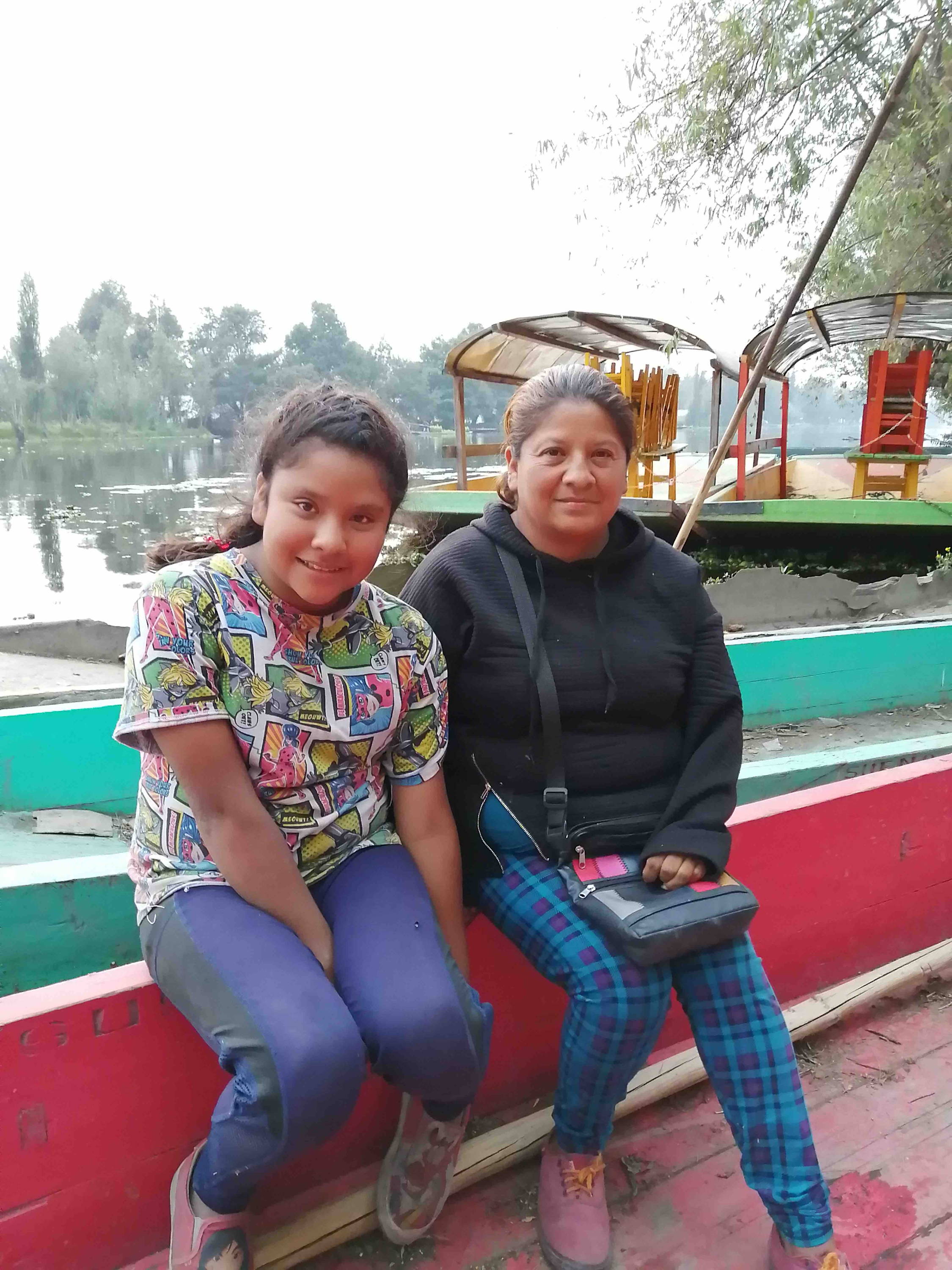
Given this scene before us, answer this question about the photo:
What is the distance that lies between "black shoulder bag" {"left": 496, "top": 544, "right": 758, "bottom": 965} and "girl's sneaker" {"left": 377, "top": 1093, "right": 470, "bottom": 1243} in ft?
1.14

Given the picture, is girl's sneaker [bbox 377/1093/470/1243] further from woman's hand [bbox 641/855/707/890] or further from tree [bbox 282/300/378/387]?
tree [bbox 282/300/378/387]

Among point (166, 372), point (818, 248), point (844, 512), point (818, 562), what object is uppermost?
point (166, 372)

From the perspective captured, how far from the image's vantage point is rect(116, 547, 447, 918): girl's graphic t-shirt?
3.52ft

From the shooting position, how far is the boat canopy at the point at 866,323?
5.83 metres

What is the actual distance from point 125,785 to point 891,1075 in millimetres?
1967

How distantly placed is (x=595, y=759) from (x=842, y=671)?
2429 millimetres

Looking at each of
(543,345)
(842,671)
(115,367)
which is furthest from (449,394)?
(115,367)

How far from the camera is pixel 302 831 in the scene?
45.8 inches

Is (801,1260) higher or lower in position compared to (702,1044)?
lower

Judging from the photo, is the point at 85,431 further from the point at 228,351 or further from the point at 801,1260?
the point at 801,1260

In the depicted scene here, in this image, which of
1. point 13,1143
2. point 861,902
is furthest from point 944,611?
point 13,1143

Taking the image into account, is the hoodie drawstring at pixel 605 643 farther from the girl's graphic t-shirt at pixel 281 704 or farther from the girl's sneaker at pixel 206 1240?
the girl's sneaker at pixel 206 1240

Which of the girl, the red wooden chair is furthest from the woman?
the red wooden chair

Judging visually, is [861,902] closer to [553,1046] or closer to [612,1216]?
[553,1046]
